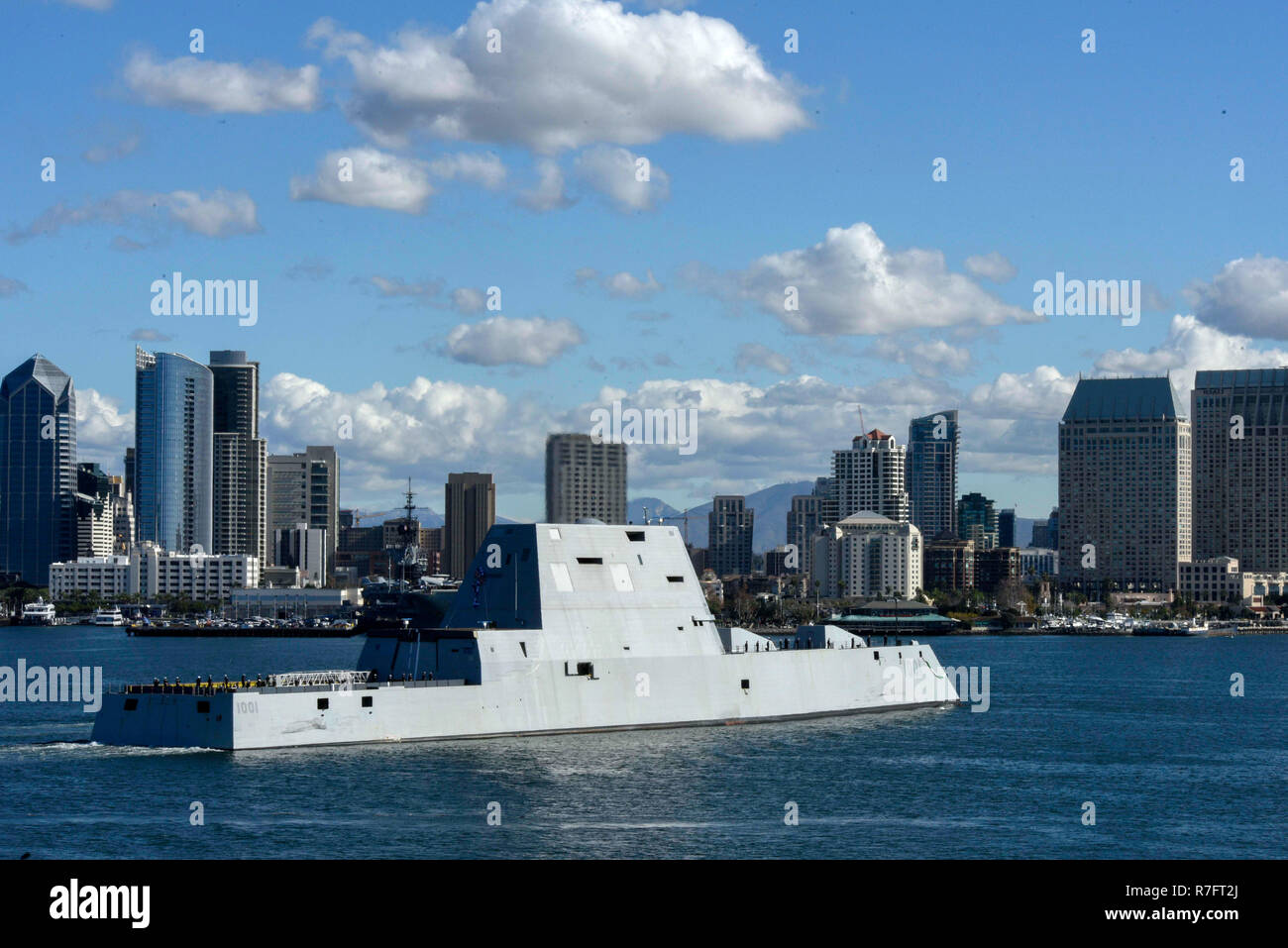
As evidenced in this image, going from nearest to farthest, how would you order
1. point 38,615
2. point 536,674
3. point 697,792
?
point 697,792, point 536,674, point 38,615

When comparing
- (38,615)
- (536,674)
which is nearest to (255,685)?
(536,674)

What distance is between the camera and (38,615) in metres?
172

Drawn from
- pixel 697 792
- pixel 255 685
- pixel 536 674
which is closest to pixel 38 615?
pixel 255 685

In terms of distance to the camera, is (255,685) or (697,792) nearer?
(697,792)

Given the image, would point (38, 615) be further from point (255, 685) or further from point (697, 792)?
point (697, 792)

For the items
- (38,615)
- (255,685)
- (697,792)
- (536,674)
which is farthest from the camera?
(38,615)

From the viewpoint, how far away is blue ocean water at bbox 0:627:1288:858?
26.0m

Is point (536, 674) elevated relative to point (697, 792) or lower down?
elevated

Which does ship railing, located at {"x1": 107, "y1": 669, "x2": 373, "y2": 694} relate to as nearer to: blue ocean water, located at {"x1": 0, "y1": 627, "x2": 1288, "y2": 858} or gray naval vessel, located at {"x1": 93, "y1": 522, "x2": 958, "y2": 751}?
gray naval vessel, located at {"x1": 93, "y1": 522, "x2": 958, "y2": 751}

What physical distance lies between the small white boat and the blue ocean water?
13258cm

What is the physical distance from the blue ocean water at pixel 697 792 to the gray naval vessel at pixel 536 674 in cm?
75

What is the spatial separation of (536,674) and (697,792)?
9.78 m

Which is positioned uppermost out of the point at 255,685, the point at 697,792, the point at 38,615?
the point at 255,685
